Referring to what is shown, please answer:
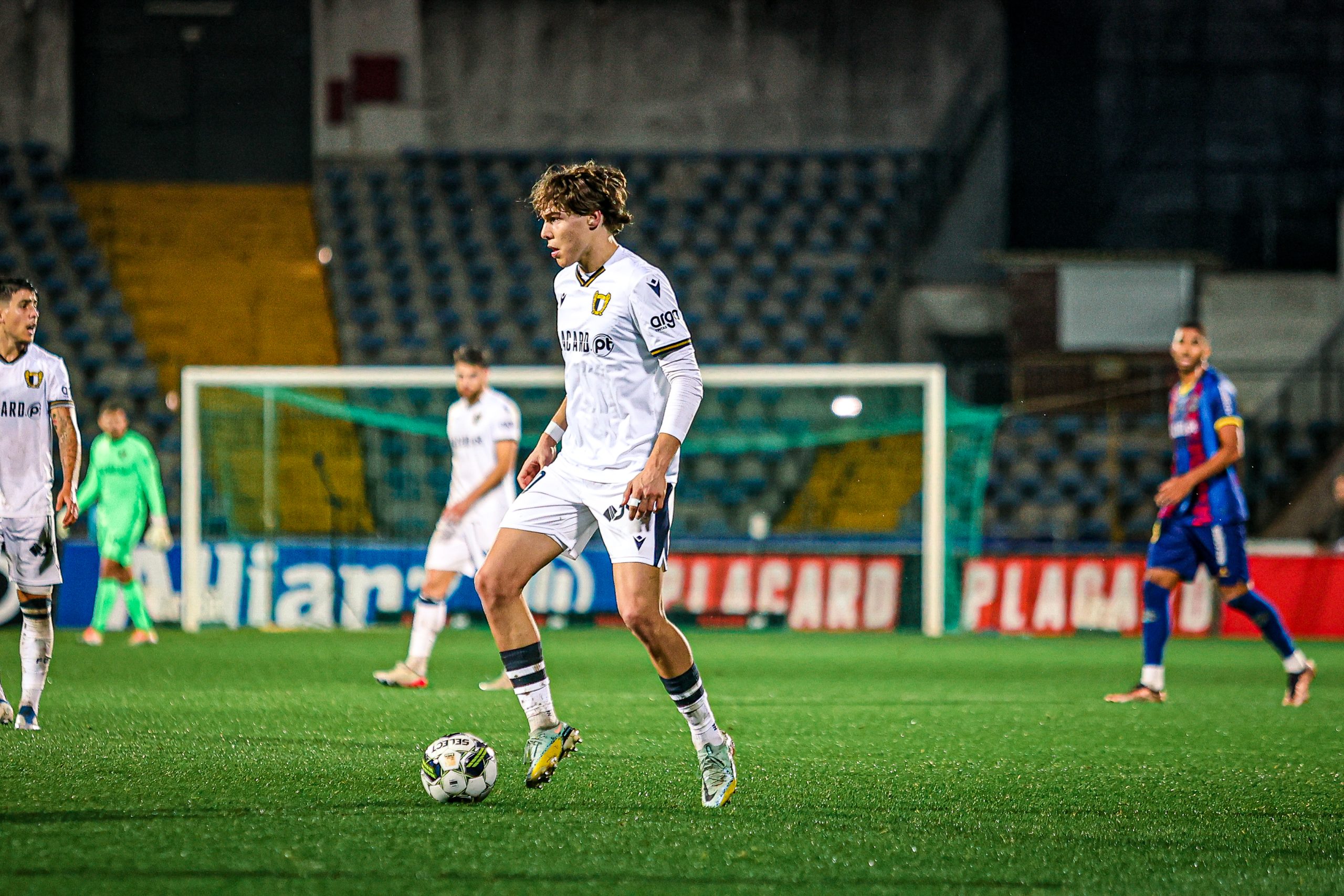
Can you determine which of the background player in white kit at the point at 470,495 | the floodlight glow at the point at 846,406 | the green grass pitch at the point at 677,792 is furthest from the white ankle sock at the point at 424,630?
the floodlight glow at the point at 846,406

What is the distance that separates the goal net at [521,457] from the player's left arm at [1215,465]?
5358 millimetres

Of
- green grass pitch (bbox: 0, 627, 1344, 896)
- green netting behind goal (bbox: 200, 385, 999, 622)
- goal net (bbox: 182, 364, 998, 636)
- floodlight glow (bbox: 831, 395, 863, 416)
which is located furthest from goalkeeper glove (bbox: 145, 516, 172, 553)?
floodlight glow (bbox: 831, 395, 863, 416)

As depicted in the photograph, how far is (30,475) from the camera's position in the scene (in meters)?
6.95

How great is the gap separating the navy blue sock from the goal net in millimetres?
5097

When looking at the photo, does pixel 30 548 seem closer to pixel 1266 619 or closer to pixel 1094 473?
pixel 1266 619

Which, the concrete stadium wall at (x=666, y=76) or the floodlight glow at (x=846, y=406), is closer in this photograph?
the floodlight glow at (x=846, y=406)

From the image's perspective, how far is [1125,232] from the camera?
20.9 m

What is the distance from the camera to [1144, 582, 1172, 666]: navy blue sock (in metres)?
8.61

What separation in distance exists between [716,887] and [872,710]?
436 centimetres

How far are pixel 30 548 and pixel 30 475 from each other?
1.06 feet

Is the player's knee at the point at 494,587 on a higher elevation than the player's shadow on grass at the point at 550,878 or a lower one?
higher

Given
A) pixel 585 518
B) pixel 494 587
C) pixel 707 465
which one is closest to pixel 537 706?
pixel 494 587

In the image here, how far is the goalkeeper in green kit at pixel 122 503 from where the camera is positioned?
1238 centimetres

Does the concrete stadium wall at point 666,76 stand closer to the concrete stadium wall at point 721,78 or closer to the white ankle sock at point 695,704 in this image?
the concrete stadium wall at point 721,78
